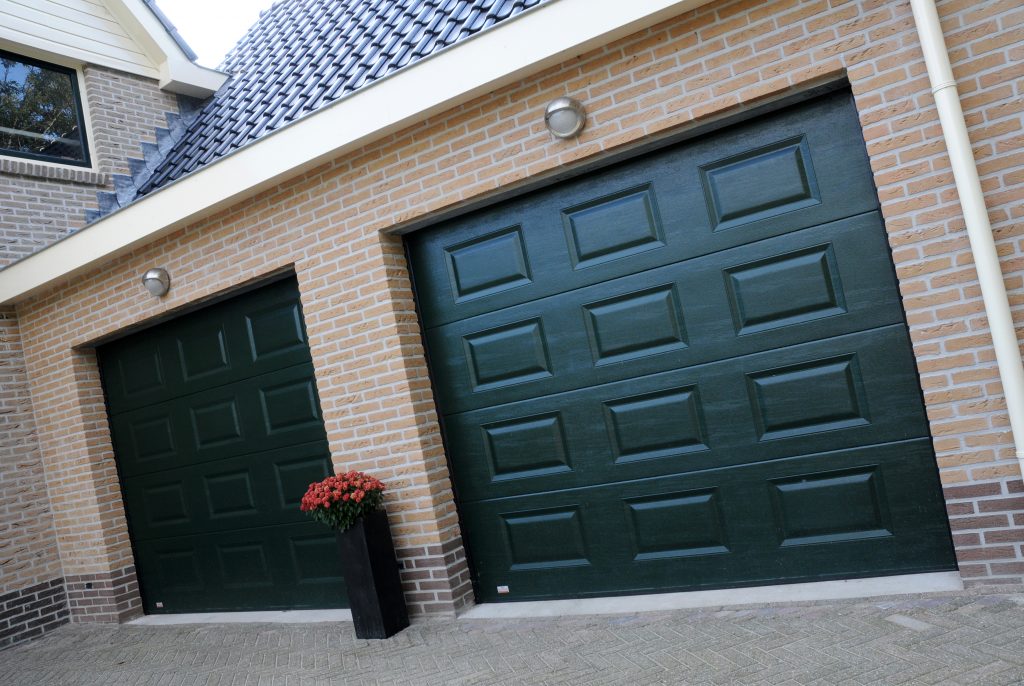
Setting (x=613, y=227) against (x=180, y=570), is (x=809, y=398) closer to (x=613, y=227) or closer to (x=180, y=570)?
(x=613, y=227)

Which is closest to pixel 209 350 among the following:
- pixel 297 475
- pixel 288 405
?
pixel 288 405

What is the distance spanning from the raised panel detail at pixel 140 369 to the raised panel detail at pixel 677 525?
14.5 ft

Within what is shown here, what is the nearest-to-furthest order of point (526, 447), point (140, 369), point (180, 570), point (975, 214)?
point (975, 214) → point (526, 447) → point (180, 570) → point (140, 369)

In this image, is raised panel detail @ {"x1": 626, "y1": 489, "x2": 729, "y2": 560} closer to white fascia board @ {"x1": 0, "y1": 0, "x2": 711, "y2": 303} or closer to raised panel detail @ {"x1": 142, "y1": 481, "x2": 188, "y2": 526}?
white fascia board @ {"x1": 0, "y1": 0, "x2": 711, "y2": 303}

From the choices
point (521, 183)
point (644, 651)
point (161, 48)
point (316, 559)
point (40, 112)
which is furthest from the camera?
point (161, 48)

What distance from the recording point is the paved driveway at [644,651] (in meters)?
2.99

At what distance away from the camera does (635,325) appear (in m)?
4.38

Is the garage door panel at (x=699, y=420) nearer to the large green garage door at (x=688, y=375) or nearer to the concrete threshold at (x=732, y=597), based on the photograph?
the large green garage door at (x=688, y=375)

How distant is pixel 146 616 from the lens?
6.83 metres

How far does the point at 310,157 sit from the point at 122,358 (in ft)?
10.7

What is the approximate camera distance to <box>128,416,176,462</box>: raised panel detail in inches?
259

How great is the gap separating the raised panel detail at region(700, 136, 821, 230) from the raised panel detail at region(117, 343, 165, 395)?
4.94 m

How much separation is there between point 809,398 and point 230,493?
4.58 m

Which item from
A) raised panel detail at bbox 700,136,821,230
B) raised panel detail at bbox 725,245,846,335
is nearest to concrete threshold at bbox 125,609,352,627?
raised panel detail at bbox 725,245,846,335
